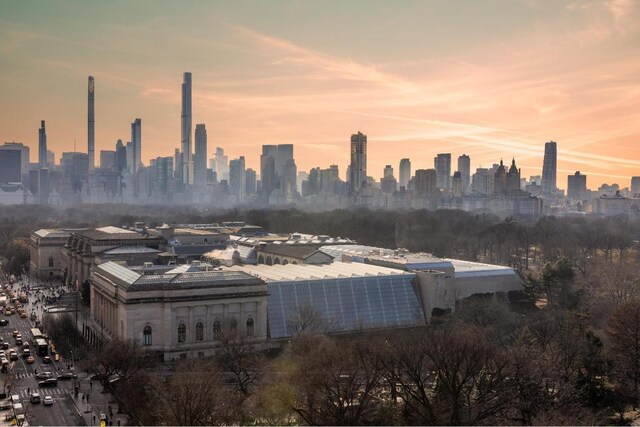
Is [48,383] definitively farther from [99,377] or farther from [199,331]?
[199,331]

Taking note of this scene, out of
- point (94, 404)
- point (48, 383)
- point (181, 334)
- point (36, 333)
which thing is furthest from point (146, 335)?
point (36, 333)

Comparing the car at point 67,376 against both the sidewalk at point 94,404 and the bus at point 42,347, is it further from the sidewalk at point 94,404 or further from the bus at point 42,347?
the bus at point 42,347

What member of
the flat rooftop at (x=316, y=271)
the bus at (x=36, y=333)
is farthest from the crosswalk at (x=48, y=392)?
the flat rooftop at (x=316, y=271)

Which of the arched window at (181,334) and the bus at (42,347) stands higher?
the arched window at (181,334)

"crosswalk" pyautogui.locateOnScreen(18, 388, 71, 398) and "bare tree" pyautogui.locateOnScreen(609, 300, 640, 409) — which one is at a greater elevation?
"bare tree" pyautogui.locateOnScreen(609, 300, 640, 409)

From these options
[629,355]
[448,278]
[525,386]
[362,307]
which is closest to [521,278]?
[448,278]

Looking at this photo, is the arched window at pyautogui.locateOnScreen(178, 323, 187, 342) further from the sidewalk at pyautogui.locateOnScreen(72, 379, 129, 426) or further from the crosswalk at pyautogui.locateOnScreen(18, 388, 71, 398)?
the crosswalk at pyautogui.locateOnScreen(18, 388, 71, 398)

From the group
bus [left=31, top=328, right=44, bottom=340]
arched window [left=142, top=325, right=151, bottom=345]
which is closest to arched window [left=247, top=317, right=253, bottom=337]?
arched window [left=142, top=325, right=151, bottom=345]

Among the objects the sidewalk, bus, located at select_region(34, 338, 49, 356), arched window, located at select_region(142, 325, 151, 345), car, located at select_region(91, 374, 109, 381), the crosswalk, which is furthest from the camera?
bus, located at select_region(34, 338, 49, 356)

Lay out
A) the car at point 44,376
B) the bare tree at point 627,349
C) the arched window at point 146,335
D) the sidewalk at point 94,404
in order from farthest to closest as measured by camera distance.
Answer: the arched window at point 146,335 < the car at point 44,376 < the bare tree at point 627,349 < the sidewalk at point 94,404
